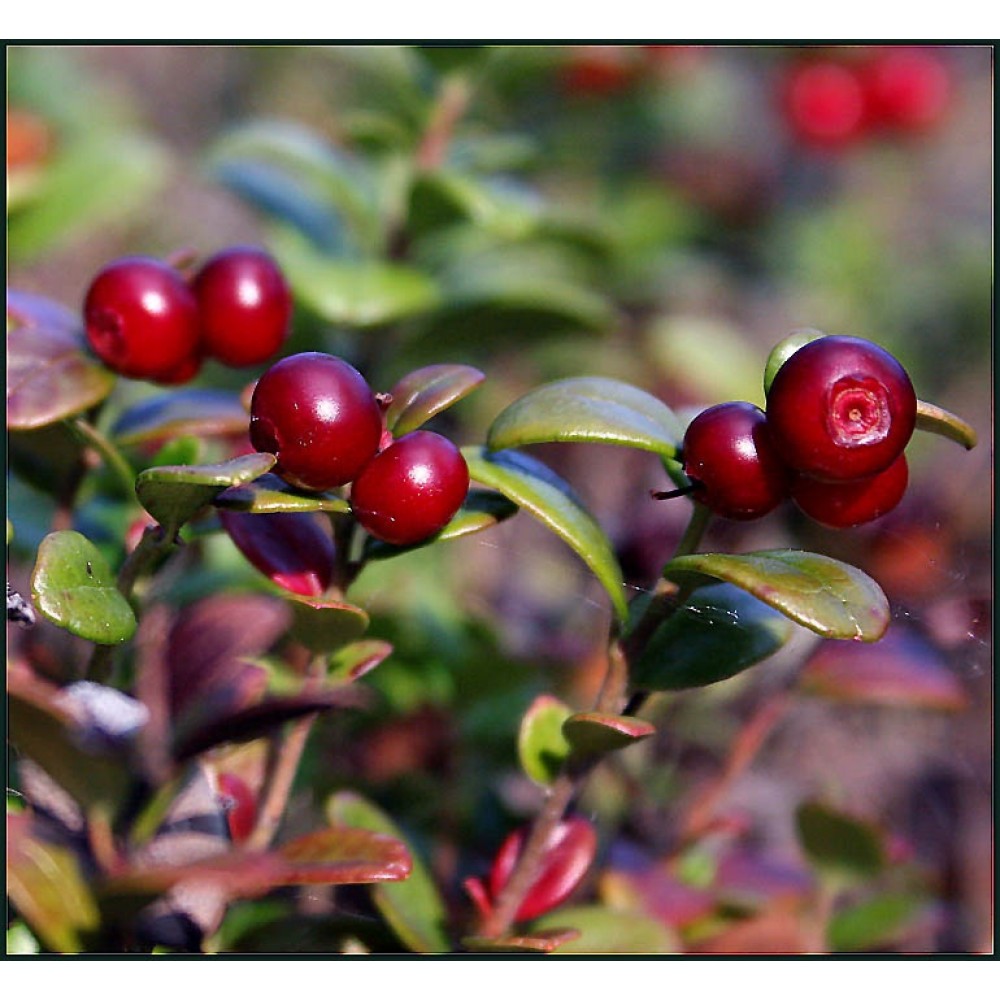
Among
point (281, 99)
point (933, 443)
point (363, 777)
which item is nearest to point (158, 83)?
point (281, 99)

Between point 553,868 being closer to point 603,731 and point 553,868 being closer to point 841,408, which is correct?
point 603,731

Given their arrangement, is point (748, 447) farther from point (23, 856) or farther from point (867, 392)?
point (23, 856)

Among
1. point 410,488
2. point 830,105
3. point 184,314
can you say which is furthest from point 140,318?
point 830,105

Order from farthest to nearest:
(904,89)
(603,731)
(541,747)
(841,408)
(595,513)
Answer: (904,89)
(595,513)
(541,747)
(603,731)
(841,408)

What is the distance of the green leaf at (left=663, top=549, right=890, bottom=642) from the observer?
0.82 m

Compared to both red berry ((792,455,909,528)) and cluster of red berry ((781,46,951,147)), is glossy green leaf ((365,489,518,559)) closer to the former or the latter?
red berry ((792,455,909,528))

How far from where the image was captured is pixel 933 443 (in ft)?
9.09

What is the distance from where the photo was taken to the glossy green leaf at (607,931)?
3.89 feet

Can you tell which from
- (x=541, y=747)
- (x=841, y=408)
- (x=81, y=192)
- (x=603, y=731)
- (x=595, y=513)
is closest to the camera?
(x=841, y=408)

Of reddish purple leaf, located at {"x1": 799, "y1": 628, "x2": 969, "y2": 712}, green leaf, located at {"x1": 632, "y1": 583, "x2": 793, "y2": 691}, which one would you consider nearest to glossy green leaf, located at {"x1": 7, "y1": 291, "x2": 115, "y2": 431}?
green leaf, located at {"x1": 632, "y1": 583, "x2": 793, "y2": 691}

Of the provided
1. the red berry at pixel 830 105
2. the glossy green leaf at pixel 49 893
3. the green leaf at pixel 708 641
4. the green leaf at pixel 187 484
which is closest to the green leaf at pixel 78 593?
the green leaf at pixel 187 484

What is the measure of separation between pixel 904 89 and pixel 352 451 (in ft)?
12.2

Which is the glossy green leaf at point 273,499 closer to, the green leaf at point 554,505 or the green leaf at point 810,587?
the green leaf at point 554,505

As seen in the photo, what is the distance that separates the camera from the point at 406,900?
3.78 ft
